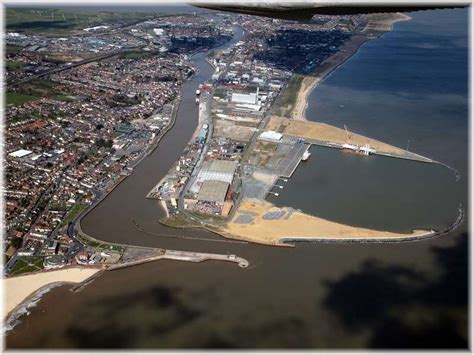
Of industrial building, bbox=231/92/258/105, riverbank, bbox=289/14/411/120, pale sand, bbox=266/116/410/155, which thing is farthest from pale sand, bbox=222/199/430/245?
industrial building, bbox=231/92/258/105

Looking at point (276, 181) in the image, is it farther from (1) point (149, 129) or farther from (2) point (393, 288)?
(1) point (149, 129)

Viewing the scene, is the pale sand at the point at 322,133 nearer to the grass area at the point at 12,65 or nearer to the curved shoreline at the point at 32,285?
the curved shoreline at the point at 32,285

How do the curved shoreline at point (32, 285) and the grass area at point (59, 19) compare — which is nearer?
the curved shoreline at point (32, 285)

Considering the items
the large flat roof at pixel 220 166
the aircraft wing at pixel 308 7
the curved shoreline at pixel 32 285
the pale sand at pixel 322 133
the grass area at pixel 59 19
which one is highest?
the aircraft wing at pixel 308 7

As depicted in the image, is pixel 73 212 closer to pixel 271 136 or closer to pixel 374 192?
pixel 271 136

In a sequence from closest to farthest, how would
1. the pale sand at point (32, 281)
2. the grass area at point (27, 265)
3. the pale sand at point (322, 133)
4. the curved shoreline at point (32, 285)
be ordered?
1. the curved shoreline at point (32, 285)
2. the pale sand at point (32, 281)
3. the grass area at point (27, 265)
4. the pale sand at point (322, 133)

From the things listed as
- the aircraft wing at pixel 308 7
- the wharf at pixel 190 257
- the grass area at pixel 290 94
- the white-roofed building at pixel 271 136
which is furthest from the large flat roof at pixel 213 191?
the aircraft wing at pixel 308 7

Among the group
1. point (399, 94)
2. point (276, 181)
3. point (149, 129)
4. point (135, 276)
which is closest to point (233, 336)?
point (135, 276)
